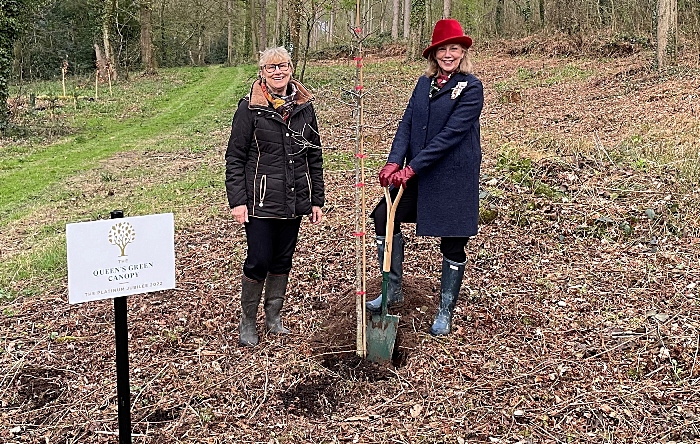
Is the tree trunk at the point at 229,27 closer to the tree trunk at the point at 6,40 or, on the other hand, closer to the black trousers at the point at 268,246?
the tree trunk at the point at 6,40

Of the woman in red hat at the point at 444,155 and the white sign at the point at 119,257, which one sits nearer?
the white sign at the point at 119,257

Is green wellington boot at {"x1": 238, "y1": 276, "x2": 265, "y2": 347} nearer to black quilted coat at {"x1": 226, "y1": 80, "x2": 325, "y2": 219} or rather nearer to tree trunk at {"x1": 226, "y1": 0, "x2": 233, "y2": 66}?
black quilted coat at {"x1": 226, "y1": 80, "x2": 325, "y2": 219}

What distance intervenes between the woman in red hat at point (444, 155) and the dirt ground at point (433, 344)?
67 cm

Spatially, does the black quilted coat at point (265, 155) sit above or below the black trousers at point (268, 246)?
above

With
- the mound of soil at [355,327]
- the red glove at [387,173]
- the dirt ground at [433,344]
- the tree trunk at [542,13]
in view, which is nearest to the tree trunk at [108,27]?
the tree trunk at [542,13]

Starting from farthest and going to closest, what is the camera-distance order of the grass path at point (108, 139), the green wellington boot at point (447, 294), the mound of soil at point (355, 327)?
the grass path at point (108, 139) → the green wellington boot at point (447, 294) → the mound of soil at point (355, 327)

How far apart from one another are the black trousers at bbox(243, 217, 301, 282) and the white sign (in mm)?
998

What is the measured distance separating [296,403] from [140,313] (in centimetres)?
182

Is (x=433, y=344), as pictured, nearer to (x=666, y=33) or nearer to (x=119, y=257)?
(x=119, y=257)

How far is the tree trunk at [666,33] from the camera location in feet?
40.3

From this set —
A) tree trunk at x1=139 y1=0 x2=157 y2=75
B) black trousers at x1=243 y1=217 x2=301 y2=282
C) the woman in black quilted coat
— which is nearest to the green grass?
black trousers at x1=243 y1=217 x2=301 y2=282

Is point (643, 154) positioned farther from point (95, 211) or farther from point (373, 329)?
point (95, 211)

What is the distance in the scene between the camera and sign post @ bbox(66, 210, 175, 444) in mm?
2848

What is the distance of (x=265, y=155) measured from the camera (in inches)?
157
